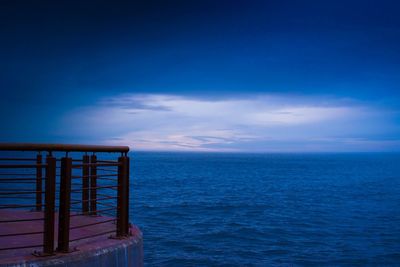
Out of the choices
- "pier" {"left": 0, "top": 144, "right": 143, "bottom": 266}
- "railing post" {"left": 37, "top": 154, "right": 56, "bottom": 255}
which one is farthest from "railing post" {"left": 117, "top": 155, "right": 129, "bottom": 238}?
"railing post" {"left": 37, "top": 154, "right": 56, "bottom": 255}

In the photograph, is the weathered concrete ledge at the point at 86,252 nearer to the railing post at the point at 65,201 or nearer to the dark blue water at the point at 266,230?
the railing post at the point at 65,201

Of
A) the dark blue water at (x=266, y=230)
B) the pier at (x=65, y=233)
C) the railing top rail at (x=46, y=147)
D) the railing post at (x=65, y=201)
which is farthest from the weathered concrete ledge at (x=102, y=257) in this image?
the dark blue water at (x=266, y=230)

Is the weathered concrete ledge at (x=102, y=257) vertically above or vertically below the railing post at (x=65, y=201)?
below

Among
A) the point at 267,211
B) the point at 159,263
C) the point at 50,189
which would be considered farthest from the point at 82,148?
the point at 267,211

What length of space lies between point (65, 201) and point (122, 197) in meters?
1.12

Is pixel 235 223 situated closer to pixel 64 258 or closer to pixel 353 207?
pixel 353 207

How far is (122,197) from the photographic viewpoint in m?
6.09

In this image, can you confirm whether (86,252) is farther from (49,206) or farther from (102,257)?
(49,206)

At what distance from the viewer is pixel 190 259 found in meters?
18.9

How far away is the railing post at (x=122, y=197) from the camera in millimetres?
6090

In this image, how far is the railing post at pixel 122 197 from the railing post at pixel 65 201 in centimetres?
103

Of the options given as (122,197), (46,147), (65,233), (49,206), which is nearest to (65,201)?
(49,206)

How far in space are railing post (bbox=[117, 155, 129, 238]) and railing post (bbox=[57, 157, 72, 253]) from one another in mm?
1028

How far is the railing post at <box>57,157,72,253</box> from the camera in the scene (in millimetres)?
5090
